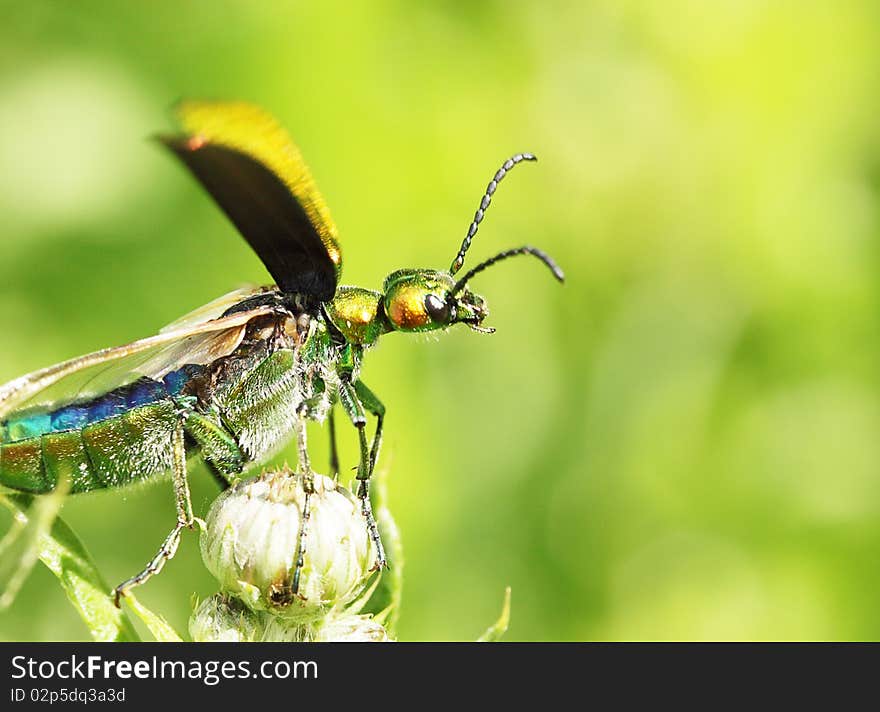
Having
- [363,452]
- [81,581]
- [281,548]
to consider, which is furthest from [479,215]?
[81,581]

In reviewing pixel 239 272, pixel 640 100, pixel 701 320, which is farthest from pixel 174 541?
pixel 640 100

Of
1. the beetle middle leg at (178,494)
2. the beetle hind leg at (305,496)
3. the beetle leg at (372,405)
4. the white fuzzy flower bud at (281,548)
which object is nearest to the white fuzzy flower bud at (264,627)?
the white fuzzy flower bud at (281,548)

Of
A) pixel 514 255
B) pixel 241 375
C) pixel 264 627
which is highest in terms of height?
pixel 514 255

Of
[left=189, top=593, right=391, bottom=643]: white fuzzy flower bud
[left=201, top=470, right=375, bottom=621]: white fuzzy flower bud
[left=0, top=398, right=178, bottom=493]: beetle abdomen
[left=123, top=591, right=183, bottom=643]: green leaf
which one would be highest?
[left=0, top=398, right=178, bottom=493]: beetle abdomen

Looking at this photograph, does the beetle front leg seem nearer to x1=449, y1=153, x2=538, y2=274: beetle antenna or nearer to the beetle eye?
the beetle eye

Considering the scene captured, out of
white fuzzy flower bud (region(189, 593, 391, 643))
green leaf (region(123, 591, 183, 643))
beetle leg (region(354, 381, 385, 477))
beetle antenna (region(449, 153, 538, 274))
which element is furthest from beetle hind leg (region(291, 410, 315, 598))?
beetle antenna (region(449, 153, 538, 274))

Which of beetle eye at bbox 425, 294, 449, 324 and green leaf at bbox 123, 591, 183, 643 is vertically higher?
beetle eye at bbox 425, 294, 449, 324

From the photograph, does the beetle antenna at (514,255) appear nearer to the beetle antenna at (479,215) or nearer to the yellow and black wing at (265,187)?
the beetle antenna at (479,215)

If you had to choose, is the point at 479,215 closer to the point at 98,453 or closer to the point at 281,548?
the point at 281,548
